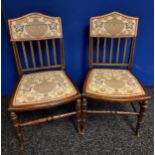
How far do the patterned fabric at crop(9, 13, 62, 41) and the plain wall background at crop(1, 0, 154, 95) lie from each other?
12 centimetres

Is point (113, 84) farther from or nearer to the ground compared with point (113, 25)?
nearer to the ground

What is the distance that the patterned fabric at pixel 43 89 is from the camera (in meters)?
1.27

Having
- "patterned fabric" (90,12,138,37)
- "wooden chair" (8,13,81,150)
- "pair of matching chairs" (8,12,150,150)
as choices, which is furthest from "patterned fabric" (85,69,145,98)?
"patterned fabric" (90,12,138,37)

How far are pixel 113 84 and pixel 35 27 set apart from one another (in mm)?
789

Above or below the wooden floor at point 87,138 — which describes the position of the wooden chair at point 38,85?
above

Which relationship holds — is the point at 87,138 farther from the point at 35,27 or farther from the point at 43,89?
the point at 35,27

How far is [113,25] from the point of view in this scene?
150cm

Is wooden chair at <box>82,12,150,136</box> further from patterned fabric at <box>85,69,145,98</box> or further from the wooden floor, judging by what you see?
the wooden floor

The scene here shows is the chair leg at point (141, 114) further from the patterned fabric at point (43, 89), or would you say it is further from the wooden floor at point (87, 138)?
the patterned fabric at point (43, 89)

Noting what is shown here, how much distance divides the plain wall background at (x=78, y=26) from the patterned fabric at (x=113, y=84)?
0.34 metres

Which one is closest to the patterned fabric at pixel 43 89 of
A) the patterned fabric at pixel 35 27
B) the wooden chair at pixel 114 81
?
the wooden chair at pixel 114 81

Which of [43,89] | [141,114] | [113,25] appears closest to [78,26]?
[113,25]

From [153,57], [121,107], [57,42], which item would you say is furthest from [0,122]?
[153,57]

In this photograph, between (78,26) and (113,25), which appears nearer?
(113,25)
